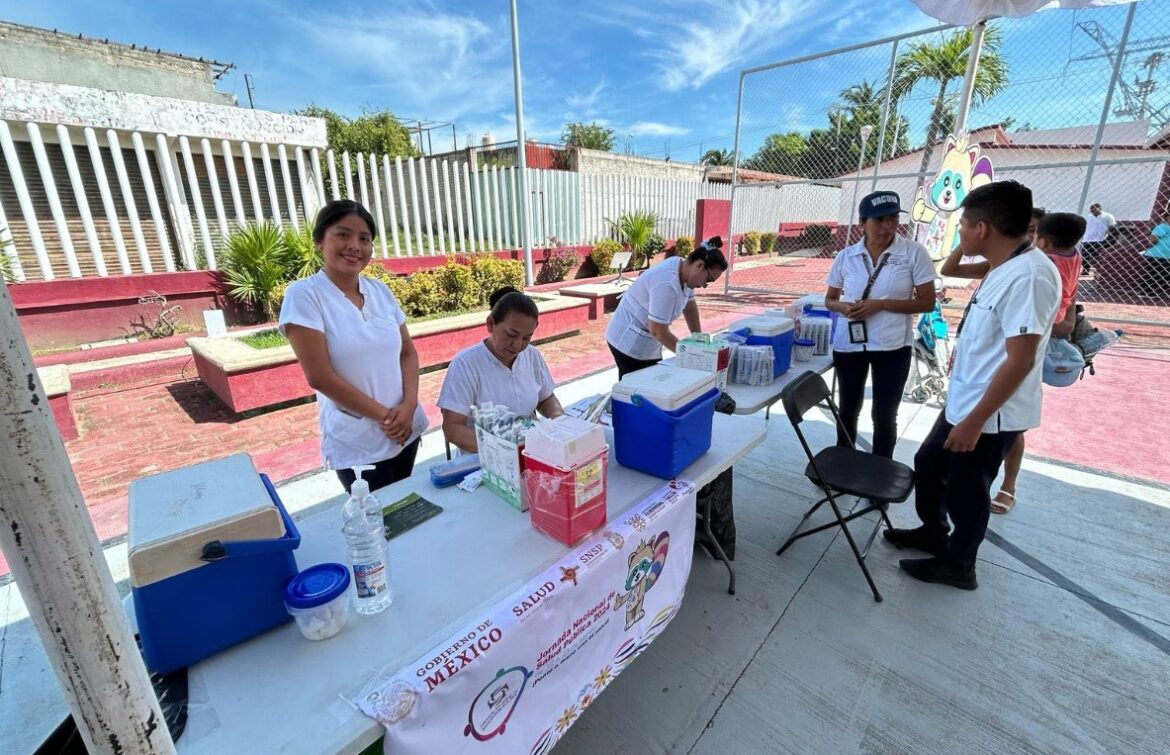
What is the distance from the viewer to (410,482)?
70.8 inches

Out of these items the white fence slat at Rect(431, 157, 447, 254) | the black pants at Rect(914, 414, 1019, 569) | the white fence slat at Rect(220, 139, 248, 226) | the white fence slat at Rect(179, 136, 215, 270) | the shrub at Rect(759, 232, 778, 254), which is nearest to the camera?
the black pants at Rect(914, 414, 1019, 569)

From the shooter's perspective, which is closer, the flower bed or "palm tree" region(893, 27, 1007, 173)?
the flower bed

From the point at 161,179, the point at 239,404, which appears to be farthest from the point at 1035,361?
the point at 161,179

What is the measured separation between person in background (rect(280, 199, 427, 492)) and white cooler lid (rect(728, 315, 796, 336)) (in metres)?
1.83

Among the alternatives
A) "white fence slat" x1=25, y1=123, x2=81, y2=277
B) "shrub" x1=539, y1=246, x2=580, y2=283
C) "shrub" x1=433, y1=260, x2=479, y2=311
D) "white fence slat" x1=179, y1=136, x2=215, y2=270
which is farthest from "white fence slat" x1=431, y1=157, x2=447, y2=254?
"white fence slat" x1=25, y1=123, x2=81, y2=277

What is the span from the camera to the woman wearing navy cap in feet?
9.03

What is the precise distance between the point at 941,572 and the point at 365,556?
252cm

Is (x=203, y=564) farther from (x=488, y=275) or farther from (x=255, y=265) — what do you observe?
(x=488, y=275)

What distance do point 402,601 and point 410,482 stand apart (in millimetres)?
627

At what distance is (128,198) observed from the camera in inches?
246

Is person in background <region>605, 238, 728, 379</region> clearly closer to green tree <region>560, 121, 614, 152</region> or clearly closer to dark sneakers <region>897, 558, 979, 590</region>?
dark sneakers <region>897, 558, 979, 590</region>

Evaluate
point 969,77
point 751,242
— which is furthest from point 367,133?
point 969,77

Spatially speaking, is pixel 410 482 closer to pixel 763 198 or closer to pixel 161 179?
pixel 161 179

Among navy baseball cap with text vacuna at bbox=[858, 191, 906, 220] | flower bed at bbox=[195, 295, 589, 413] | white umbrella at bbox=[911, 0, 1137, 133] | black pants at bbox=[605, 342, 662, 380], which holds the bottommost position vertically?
flower bed at bbox=[195, 295, 589, 413]
